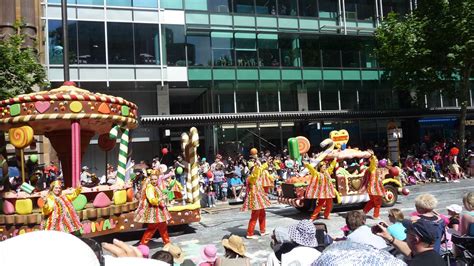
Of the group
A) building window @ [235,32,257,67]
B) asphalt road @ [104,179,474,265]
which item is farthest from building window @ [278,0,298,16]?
asphalt road @ [104,179,474,265]

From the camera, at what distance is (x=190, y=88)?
24.0 meters

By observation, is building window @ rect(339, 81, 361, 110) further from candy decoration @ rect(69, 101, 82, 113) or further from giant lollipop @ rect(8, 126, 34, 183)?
giant lollipop @ rect(8, 126, 34, 183)

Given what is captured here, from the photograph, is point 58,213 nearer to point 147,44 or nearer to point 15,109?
point 15,109

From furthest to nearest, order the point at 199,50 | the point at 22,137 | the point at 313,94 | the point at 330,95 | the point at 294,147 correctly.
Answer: the point at 330,95 → the point at 313,94 → the point at 199,50 → the point at 294,147 → the point at 22,137

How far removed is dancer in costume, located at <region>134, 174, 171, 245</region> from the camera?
8.65 meters

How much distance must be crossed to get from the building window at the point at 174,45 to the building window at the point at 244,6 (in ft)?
12.2

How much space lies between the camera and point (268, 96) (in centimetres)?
2517

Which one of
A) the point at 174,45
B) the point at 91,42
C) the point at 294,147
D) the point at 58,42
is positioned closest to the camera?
the point at 294,147

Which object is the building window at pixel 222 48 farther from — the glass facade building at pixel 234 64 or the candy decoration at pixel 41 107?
the candy decoration at pixel 41 107

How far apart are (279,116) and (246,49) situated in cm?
436

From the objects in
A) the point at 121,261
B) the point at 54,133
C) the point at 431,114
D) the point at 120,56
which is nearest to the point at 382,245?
the point at 121,261

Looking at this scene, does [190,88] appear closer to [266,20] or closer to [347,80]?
[266,20]

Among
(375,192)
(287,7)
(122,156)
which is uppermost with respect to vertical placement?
(287,7)

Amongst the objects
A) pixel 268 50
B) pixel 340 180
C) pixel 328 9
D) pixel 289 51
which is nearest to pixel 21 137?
pixel 340 180
